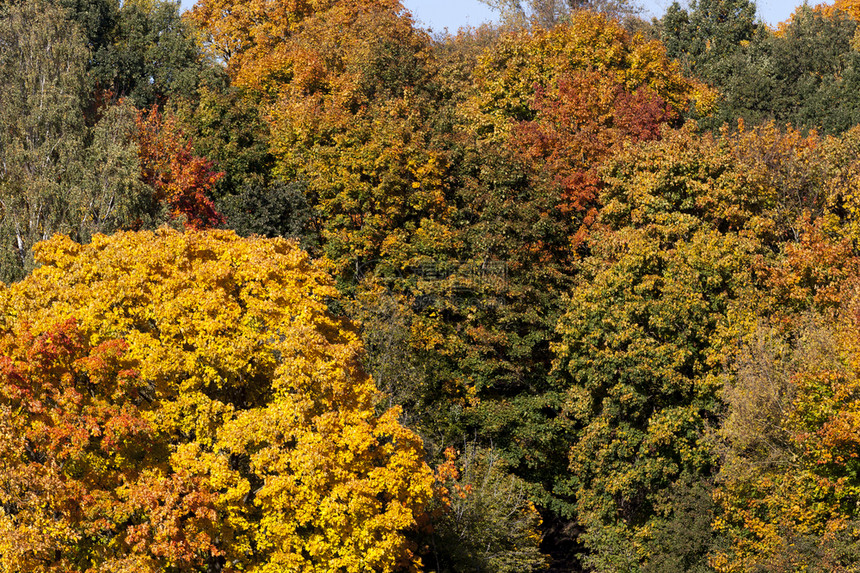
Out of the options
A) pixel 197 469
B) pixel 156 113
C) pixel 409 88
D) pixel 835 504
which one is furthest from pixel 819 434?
pixel 156 113

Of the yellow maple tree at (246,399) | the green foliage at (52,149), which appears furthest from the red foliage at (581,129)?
the yellow maple tree at (246,399)

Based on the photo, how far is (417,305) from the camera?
48.1 m

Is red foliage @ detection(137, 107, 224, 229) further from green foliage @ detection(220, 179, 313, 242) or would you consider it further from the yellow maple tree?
the yellow maple tree

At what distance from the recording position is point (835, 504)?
113 feet

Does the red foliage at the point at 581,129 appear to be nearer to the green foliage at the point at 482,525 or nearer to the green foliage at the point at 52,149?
the green foliage at the point at 482,525

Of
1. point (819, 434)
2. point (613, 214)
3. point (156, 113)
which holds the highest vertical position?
point (156, 113)

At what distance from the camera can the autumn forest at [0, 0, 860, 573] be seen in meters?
28.0

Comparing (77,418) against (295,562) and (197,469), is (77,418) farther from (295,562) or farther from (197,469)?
(295,562)

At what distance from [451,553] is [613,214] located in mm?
18976

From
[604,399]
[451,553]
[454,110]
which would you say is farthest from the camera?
[454,110]

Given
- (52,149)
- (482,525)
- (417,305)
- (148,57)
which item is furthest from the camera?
(148,57)

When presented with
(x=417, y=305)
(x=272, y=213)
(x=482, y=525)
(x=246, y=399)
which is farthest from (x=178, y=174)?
(x=482, y=525)

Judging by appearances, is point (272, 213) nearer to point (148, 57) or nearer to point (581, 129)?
point (581, 129)

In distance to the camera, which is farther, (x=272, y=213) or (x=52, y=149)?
(x=272, y=213)
